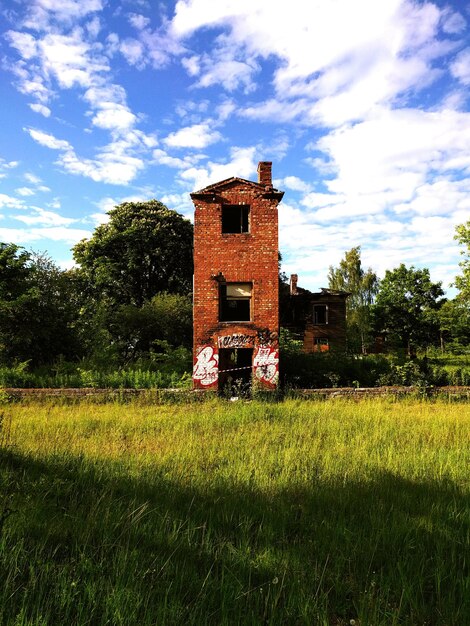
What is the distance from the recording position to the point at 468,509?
159 inches

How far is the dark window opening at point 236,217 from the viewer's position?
54.0ft

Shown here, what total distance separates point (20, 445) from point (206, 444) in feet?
9.99

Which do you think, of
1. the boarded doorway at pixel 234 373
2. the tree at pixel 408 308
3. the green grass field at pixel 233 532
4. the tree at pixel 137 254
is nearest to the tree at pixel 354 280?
the tree at pixel 408 308

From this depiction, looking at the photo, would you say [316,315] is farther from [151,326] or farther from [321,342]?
[151,326]

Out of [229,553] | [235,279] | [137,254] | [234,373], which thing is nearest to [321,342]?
[137,254]

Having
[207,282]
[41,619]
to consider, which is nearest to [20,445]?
[41,619]

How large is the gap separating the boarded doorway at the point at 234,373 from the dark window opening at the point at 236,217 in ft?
17.7

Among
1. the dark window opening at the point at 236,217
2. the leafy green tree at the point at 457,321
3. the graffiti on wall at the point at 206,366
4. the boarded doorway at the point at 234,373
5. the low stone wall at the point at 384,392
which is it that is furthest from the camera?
the leafy green tree at the point at 457,321

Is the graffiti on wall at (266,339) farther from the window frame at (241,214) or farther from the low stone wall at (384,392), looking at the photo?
the window frame at (241,214)

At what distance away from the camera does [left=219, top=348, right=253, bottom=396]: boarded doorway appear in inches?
570

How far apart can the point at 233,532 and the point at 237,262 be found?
42.5ft

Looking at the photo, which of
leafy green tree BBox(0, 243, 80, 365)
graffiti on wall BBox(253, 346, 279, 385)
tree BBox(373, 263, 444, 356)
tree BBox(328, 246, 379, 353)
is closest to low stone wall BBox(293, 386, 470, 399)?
graffiti on wall BBox(253, 346, 279, 385)

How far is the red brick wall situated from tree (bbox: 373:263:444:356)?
3034 centimetres

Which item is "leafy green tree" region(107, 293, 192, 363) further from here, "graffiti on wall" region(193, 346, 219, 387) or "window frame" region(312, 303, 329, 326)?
"window frame" region(312, 303, 329, 326)
